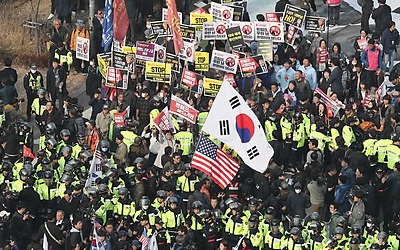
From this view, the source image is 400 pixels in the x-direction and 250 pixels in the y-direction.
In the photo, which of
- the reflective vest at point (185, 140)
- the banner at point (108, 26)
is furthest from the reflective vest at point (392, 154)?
the banner at point (108, 26)

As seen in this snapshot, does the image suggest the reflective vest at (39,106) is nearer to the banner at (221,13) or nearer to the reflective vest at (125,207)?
the banner at (221,13)

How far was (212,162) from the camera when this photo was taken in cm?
2716

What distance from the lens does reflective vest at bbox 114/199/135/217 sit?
2730 centimetres

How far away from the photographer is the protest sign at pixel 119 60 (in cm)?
3197

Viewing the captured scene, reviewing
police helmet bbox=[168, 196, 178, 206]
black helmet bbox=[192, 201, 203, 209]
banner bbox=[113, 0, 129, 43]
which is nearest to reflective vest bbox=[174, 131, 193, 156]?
police helmet bbox=[168, 196, 178, 206]

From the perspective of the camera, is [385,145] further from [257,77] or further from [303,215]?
[257,77]

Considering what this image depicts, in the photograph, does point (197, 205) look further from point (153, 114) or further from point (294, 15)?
point (294, 15)

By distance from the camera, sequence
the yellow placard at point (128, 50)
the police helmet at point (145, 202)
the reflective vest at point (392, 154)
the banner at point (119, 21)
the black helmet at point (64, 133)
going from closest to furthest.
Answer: the police helmet at point (145, 202), the reflective vest at point (392, 154), the black helmet at point (64, 133), the yellow placard at point (128, 50), the banner at point (119, 21)

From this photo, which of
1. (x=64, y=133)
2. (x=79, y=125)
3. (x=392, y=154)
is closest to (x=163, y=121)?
(x=79, y=125)

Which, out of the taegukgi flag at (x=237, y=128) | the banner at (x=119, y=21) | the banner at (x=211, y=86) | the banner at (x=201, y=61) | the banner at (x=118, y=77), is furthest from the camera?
the banner at (x=119, y=21)

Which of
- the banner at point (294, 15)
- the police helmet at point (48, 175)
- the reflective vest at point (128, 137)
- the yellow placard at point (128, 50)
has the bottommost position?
the police helmet at point (48, 175)

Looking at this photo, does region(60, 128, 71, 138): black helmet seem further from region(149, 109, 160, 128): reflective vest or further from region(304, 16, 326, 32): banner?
region(304, 16, 326, 32): banner

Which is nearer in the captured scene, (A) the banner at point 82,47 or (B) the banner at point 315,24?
(A) the banner at point 82,47

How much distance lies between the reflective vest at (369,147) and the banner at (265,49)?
509 cm
